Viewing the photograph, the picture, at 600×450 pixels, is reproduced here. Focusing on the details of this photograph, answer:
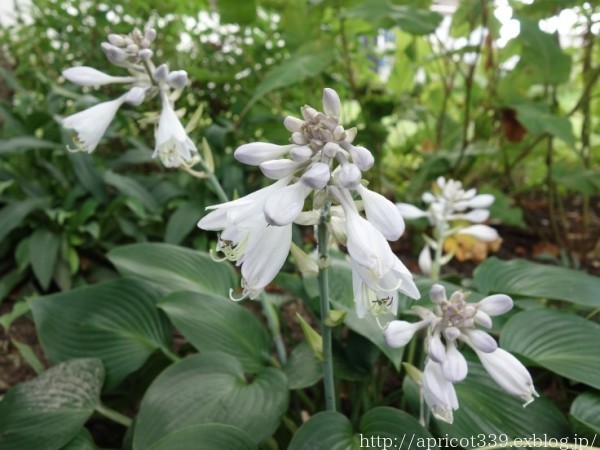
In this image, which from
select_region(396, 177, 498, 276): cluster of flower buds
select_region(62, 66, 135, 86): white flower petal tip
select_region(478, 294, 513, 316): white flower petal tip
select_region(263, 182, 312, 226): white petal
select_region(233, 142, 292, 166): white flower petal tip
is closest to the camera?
select_region(263, 182, 312, 226): white petal

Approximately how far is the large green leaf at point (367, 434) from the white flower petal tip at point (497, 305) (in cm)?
28

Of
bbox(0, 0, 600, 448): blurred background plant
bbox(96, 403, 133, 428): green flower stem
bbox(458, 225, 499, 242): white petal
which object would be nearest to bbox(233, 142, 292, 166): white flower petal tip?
bbox(96, 403, 133, 428): green flower stem

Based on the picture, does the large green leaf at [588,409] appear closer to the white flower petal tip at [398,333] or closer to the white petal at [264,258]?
the white flower petal tip at [398,333]

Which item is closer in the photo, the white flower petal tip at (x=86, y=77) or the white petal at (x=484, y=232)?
the white flower petal tip at (x=86, y=77)

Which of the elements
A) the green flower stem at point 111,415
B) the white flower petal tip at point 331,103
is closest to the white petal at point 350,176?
the white flower petal tip at point 331,103

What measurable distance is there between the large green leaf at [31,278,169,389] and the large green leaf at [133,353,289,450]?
0.29 metres

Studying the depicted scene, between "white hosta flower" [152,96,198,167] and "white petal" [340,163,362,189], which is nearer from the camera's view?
"white petal" [340,163,362,189]

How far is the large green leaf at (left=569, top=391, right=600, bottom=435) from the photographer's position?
112cm

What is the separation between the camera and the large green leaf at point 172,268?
1.57m

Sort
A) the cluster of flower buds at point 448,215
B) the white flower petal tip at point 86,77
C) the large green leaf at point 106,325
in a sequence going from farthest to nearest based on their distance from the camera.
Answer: the cluster of flower buds at point 448,215 → the large green leaf at point 106,325 → the white flower petal tip at point 86,77

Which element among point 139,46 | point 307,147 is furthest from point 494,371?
point 139,46

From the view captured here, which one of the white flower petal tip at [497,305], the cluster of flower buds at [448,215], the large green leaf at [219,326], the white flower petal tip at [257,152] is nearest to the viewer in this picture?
the white flower petal tip at [257,152]

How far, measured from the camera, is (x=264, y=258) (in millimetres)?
826

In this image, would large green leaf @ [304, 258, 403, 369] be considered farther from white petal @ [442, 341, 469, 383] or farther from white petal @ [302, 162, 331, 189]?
white petal @ [302, 162, 331, 189]
